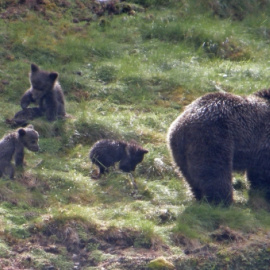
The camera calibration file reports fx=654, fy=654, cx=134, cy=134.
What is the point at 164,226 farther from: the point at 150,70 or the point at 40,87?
the point at 150,70

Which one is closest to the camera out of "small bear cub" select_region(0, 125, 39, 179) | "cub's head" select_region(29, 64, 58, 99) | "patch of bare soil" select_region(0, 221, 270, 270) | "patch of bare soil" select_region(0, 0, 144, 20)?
"patch of bare soil" select_region(0, 221, 270, 270)

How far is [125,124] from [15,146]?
224cm

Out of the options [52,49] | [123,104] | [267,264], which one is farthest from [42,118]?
[267,264]

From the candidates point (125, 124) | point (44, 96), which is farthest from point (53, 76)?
point (125, 124)

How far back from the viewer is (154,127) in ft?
34.1

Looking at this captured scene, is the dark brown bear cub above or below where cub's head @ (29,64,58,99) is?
below

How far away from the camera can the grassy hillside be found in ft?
23.3

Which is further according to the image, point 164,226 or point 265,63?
point 265,63

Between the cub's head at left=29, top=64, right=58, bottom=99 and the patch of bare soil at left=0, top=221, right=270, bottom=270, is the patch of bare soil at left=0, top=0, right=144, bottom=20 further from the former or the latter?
the patch of bare soil at left=0, top=221, right=270, bottom=270

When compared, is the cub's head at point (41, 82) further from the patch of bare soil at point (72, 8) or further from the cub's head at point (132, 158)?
the patch of bare soil at point (72, 8)

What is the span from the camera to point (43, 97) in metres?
10.3

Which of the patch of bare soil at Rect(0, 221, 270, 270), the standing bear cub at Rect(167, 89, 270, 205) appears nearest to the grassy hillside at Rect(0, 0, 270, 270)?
the patch of bare soil at Rect(0, 221, 270, 270)

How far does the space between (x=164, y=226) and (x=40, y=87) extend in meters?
3.70

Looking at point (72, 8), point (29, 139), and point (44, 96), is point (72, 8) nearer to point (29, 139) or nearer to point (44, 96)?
point (44, 96)
